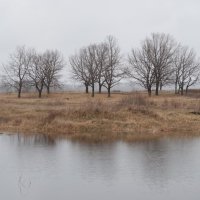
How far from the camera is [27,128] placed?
38.6 meters

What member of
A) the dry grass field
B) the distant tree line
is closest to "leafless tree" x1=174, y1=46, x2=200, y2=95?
the distant tree line

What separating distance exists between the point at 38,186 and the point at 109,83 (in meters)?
64.9

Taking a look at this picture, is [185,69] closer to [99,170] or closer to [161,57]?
[161,57]

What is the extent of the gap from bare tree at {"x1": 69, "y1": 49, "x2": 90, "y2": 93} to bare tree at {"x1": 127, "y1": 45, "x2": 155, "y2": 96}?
811 cm

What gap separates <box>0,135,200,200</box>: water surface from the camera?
17.9 m

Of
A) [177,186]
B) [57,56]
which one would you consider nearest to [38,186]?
[177,186]

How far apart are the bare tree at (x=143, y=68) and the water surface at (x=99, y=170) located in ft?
171

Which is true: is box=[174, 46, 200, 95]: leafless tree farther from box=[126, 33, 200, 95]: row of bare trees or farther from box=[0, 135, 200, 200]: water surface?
box=[0, 135, 200, 200]: water surface

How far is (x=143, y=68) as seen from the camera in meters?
85.3

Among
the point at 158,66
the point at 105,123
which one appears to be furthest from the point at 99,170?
the point at 158,66

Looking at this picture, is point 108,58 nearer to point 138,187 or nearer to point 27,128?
point 27,128

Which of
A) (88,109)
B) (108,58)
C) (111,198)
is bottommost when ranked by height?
(111,198)

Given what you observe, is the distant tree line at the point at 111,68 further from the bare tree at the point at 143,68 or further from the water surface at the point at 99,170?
A: the water surface at the point at 99,170

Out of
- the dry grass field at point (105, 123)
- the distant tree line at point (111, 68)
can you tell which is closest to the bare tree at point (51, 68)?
the distant tree line at point (111, 68)
